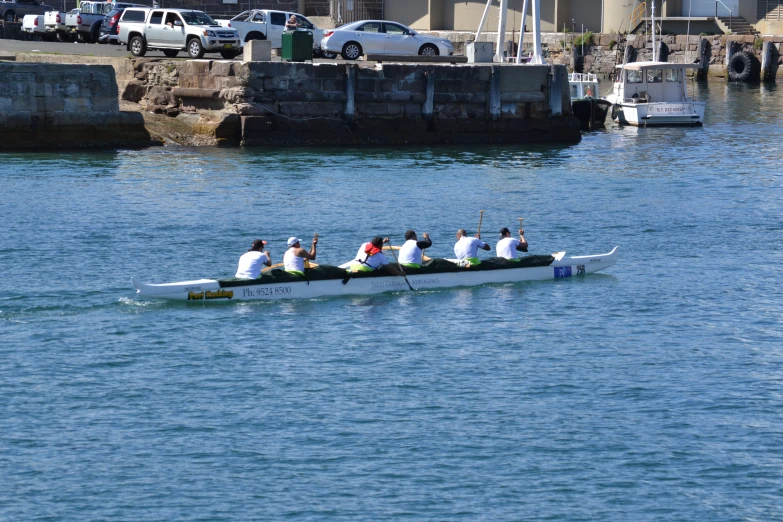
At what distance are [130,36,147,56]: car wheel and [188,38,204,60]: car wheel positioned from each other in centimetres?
203

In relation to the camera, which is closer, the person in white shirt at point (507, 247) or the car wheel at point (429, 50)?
the person in white shirt at point (507, 247)

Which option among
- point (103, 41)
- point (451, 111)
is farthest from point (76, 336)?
point (103, 41)

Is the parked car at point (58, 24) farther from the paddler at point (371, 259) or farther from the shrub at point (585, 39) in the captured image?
the paddler at point (371, 259)

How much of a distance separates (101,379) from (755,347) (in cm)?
1066

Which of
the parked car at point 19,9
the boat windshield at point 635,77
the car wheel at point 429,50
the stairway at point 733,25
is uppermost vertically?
the parked car at point 19,9

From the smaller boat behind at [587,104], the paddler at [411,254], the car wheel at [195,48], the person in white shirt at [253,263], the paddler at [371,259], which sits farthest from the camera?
the smaller boat behind at [587,104]

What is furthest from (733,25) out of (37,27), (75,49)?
(75,49)

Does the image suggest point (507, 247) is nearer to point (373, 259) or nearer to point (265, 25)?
point (373, 259)

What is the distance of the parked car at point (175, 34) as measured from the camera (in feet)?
142

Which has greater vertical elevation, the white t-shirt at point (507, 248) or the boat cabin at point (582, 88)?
the boat cabin at point (582, 88)

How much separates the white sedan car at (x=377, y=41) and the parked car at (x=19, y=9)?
2292cm

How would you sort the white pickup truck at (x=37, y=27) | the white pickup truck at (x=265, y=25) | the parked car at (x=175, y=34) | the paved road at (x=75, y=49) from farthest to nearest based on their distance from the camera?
the white pickup truck at (x=37, y=27), the white pickup truck at (x=265, y=25), the paved road at (x=75, y=49), the parked car at (x=175, y=34)

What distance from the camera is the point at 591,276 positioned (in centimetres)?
2523

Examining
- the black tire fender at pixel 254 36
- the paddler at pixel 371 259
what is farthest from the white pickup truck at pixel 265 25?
the paddler at pixel 371 259
